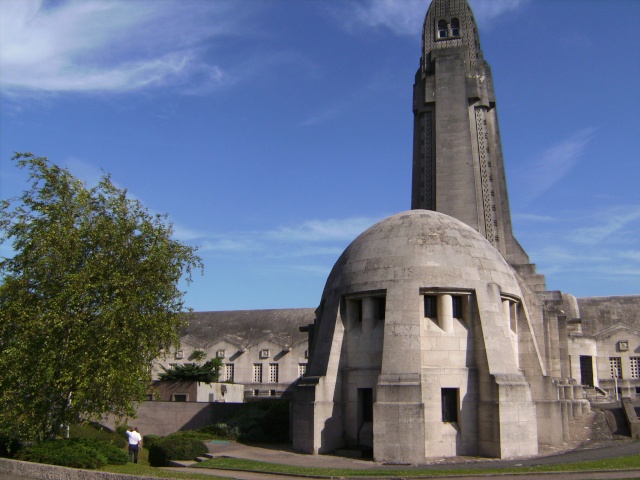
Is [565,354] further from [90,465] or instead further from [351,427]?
[90,465]

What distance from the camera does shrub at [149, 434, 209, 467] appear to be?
2423 cm

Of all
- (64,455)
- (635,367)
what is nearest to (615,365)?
(635,367)

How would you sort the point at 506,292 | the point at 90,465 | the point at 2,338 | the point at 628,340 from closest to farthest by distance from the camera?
the point at 90,465
the point at 2,338
the point at 506,292
the point at 628,340

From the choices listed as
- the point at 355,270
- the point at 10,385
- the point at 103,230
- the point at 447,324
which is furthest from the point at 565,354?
the point at 10,385

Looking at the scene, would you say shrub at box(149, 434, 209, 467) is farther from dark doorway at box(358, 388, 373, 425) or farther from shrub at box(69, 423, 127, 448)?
shrub at box(69, 423, 127, 448)

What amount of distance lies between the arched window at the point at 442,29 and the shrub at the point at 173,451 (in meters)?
35.0

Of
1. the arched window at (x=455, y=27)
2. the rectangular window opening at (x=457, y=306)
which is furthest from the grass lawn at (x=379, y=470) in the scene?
the arched window at (x=455, y=27)

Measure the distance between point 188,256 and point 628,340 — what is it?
141 ft

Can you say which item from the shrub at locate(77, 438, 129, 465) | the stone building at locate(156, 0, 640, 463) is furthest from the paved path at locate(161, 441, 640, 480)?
the shrub at locate(77, 438, 129, 465)

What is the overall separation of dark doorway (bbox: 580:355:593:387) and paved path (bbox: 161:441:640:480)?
22.2 meters

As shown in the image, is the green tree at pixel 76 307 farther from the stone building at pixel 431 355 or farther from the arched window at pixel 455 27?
the arched window at pixel 455 27

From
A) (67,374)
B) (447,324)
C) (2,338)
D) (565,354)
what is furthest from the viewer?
(565,354)

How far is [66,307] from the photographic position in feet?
70.1

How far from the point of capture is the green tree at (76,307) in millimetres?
20766
